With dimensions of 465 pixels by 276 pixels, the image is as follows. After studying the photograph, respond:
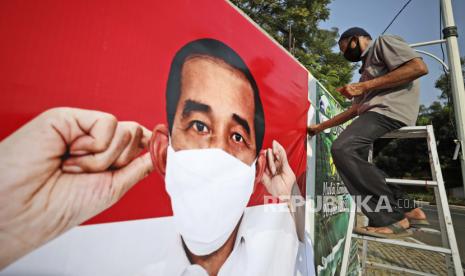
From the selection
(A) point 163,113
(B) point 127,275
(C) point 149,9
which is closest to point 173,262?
(B) point 127,275

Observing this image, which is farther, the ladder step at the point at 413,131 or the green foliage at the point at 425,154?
the green foliage at the point at 425,154

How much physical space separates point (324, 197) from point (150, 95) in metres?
2.20

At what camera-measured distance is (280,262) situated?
1.72 meters

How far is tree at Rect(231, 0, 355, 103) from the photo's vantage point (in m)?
7.48

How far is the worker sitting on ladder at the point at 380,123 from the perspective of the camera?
1.63 m

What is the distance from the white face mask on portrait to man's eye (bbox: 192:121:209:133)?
0.09 meters

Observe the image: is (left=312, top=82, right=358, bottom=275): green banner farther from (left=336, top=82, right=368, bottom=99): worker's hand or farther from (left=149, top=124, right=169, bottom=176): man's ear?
(left=149, top=124, right=169, bottom=176): man's ear

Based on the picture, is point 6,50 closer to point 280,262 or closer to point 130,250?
point 130,250

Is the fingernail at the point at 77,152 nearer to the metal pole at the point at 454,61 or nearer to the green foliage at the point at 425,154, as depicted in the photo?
the metal pole at the point at 454,61

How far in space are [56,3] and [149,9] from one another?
341 millimetres

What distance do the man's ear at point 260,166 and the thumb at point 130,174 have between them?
774mm

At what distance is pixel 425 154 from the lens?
25.2m

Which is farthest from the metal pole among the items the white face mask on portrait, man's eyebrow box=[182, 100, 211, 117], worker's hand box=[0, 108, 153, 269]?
worker's hand box=[0, 108, 153, 269]

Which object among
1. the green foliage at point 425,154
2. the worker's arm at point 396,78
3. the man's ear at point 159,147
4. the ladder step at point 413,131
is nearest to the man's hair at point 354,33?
the worker's arm at point 396,78
